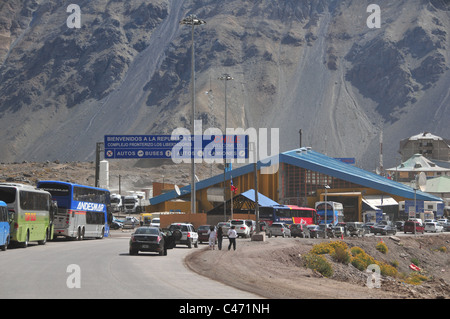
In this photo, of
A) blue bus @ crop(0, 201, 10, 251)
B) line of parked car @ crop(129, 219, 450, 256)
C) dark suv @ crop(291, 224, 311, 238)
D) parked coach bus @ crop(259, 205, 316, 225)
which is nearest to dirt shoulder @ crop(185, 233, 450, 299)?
line of parked car @ crop(129, 219, 450, 256)

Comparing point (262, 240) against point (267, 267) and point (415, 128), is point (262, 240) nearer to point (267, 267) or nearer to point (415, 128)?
point (267, 267)

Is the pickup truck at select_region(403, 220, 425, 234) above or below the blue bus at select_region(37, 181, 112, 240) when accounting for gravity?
below

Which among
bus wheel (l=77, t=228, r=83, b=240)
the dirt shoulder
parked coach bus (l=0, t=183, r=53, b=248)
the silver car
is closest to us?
the dirt shoulder

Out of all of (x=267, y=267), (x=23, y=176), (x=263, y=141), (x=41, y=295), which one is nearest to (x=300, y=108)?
(x=263, y=141)

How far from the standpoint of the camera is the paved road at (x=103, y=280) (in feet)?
58.0

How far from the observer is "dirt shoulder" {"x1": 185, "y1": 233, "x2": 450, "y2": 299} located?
20.9 metres

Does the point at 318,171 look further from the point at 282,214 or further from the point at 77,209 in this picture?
the point at 77,209

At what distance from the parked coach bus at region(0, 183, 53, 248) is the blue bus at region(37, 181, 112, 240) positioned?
3.23 metres

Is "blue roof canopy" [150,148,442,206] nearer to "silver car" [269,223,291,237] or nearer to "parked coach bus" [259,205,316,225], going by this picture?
"parked coach bus" [259,205,316,225]

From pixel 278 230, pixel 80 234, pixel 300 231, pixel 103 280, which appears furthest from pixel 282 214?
pixel 103 280

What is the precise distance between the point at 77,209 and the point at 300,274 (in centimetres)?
2534

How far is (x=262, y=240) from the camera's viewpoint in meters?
52.5

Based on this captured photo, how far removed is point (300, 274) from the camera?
2827 cm
